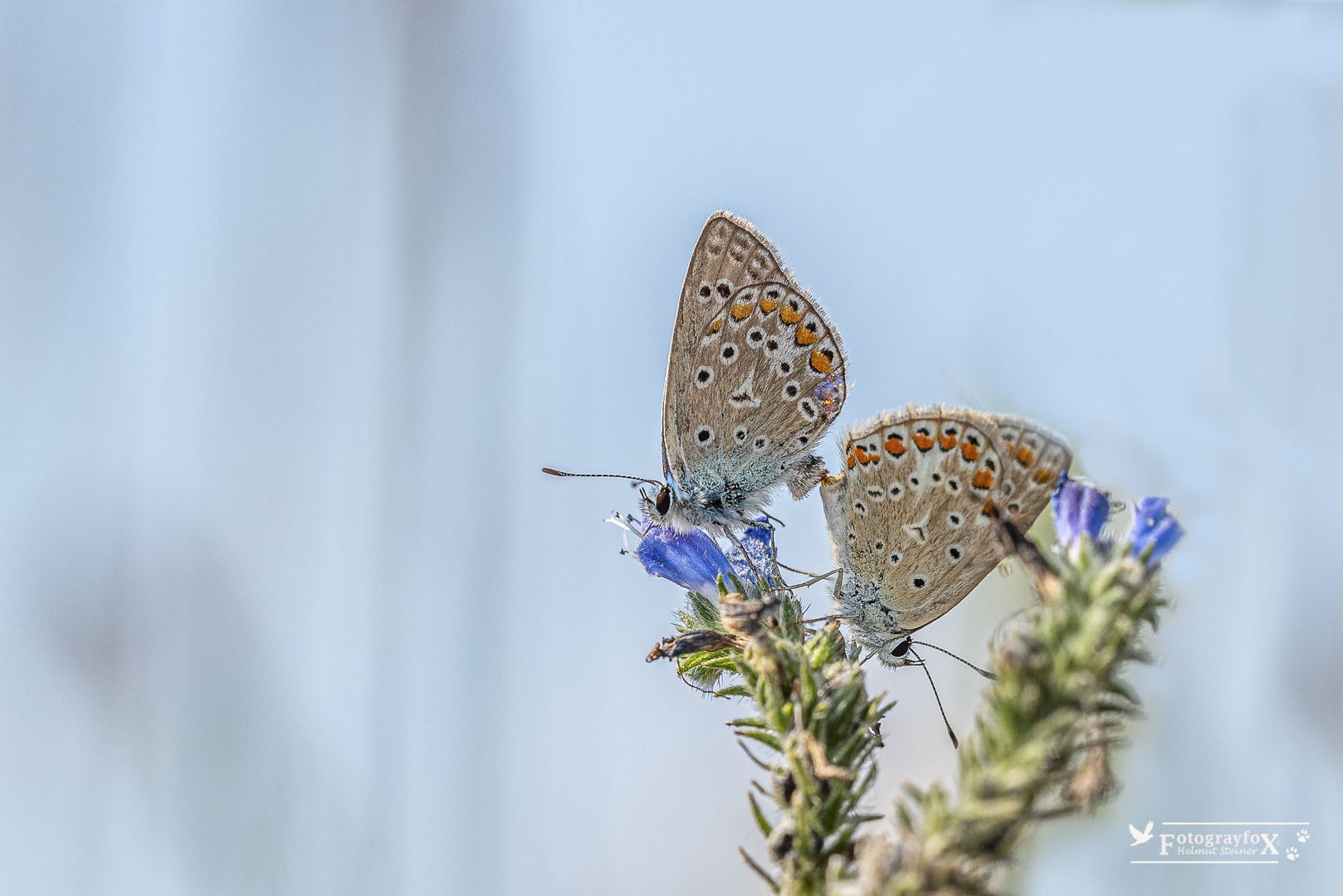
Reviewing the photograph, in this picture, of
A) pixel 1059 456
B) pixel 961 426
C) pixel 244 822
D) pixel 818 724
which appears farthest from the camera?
pixel 244 822

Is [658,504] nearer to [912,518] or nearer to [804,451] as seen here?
[804,451]

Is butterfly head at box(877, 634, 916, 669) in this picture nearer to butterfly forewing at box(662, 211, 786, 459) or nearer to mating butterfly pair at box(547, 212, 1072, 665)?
mating butterfly pair at box(547, 212, 1072, 665)

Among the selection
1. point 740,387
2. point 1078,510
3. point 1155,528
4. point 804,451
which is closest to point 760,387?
point 740,387

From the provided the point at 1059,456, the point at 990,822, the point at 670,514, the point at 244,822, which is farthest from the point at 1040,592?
the point at 244,822

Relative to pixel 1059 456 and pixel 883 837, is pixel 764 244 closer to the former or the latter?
pixel 1059 456

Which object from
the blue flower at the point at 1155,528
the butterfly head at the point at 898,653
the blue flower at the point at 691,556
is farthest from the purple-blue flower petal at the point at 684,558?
the blue flower at the point at 1155,528

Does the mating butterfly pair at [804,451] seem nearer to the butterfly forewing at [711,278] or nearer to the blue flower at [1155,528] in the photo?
the butterfly forewing at [711,278]
